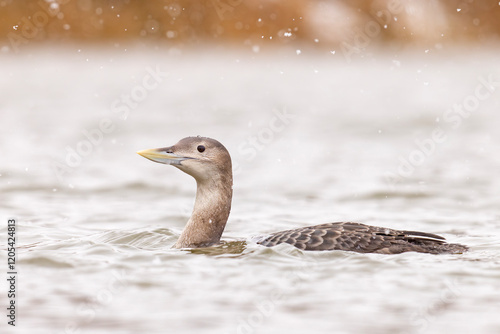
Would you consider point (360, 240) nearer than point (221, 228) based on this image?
Yes

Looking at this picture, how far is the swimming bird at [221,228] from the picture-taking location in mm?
7406

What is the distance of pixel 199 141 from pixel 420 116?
13601 millimetres

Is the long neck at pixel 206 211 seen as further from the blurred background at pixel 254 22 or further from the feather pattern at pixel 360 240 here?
the blurred background at pixel 254 22

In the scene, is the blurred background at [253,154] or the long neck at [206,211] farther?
the long neck at [206,211]

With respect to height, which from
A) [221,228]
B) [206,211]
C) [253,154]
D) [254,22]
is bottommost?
[221,228]

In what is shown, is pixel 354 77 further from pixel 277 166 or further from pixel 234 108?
pixel 277 166

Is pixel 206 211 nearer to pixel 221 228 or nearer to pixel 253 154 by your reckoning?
pixel 221 228

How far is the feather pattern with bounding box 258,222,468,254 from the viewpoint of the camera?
290 inches

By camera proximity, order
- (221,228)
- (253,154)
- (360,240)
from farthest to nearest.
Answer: (253,154)
(221,228)
(360,240)

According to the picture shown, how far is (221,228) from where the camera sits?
8055 millimetres

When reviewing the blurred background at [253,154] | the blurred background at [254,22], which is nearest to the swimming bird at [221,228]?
the blurred background at [253,154]

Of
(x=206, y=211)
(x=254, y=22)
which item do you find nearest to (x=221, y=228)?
(x=206, y=211)

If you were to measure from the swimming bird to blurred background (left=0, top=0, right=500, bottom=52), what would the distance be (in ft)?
92.4

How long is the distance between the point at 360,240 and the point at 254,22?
3003 centimetres
